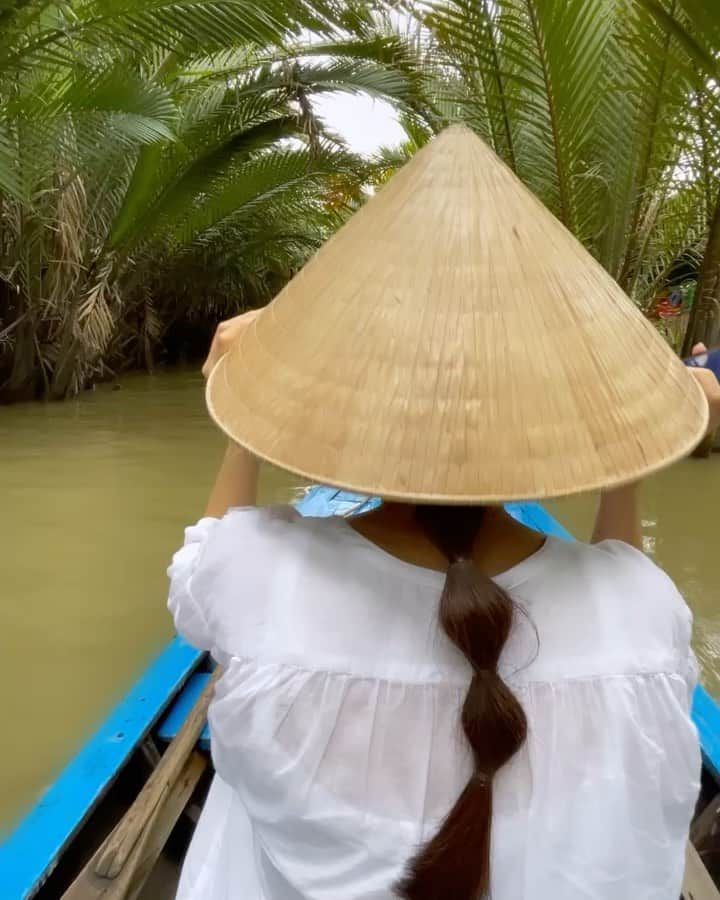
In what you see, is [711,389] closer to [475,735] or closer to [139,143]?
[475,735]

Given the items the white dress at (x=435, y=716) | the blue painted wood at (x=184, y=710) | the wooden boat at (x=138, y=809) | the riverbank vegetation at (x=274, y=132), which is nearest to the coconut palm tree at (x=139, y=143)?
the riverbank vegetation at (x=274, y=132)

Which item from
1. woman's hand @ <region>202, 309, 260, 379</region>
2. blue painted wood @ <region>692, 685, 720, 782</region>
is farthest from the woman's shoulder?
blue painted wood @ <region>692, 685, 720, 782</region>

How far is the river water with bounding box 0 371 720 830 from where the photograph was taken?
2.59m

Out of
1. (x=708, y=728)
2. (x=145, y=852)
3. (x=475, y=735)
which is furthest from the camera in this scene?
(x=708, y=728)

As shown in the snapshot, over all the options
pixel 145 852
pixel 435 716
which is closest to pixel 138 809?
pixel 145 852

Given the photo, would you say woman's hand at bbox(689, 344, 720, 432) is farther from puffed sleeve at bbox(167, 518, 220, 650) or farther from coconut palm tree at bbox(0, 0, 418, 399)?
coconut palm tree at bbox(0, 0, 418, 399)

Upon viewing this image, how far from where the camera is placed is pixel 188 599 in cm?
81

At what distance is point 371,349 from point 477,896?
0.46 m

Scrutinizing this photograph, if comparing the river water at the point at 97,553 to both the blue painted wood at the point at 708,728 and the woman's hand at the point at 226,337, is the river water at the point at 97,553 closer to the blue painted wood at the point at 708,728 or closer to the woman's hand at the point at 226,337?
the blue painted wood at the point at 708,728

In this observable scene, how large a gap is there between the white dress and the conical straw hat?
89 mm

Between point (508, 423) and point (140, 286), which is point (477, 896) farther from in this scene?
point (140, 286)

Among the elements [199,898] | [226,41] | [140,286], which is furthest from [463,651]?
[140,286]

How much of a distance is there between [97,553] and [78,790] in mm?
2294

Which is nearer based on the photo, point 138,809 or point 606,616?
point 606,616
